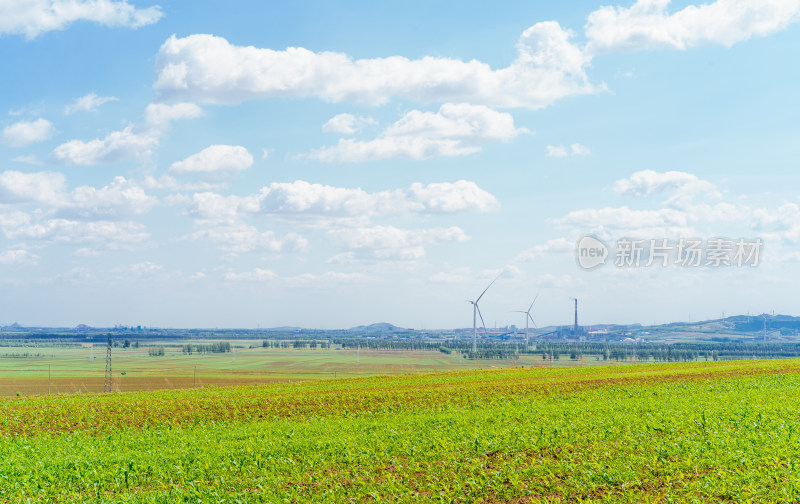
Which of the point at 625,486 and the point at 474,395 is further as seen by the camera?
the point at 474,395

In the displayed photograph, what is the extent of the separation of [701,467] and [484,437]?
26.5ft

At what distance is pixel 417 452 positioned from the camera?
2359 cm

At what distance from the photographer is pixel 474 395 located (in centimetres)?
4231

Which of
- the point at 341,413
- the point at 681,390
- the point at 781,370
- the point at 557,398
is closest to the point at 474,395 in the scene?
the point at 557,398

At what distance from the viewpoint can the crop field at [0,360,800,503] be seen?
753 inches

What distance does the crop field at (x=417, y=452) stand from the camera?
19.1m

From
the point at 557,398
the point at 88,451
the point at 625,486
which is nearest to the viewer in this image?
the point at 625,486

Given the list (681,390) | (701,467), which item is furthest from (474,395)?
(701,467)

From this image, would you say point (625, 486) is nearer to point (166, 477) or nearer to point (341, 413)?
point (166, 477)

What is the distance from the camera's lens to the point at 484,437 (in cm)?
2514

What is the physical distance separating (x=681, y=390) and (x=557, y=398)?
971 centimetres

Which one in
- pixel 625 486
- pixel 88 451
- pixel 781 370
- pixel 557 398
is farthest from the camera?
pixel 781 370

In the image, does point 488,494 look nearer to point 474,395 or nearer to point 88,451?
point 88,451

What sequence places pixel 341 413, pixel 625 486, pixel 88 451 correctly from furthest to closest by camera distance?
pixel 341 413
pixel 88 451
pixel 625 486
